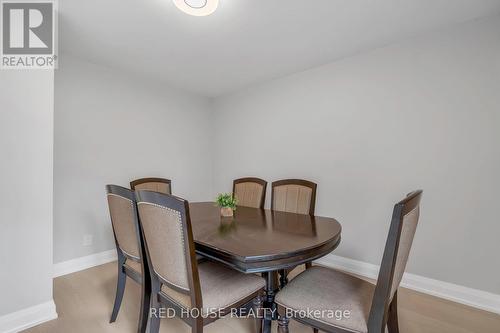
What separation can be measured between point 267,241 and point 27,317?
182 centimetres

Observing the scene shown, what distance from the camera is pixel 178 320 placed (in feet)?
5.75

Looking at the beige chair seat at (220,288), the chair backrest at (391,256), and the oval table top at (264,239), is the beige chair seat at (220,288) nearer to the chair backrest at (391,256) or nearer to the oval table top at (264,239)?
the oval table top at (264,239)

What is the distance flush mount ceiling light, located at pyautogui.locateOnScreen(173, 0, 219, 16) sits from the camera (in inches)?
61.5

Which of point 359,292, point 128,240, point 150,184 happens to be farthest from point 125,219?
point 359,292

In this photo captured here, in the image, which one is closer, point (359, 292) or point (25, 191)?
point (359, 292)

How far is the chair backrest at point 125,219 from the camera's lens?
1.41 m

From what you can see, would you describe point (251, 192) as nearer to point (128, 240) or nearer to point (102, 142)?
point (128, 240)

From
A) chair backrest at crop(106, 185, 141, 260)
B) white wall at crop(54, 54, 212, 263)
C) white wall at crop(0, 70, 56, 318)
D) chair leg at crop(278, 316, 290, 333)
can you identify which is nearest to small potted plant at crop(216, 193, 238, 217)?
chair backrest at crop(106, 185, 141, 260)

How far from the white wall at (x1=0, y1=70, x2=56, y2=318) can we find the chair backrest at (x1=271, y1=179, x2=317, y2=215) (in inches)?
75.6

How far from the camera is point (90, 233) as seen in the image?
2.71m

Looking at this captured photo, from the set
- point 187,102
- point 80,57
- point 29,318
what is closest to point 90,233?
point 29,318

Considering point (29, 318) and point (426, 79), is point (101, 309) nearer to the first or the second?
point (29, 318)

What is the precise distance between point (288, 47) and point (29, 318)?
3.09 m

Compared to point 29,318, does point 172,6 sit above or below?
above
